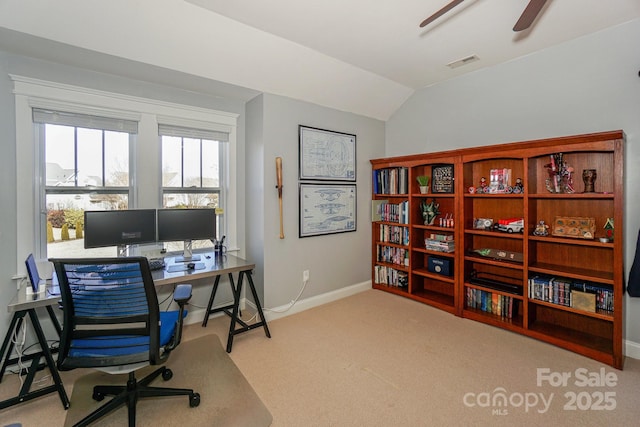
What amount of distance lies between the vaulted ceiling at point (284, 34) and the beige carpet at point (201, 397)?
2.44 metres

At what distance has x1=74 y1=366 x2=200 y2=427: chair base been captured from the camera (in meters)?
1.61

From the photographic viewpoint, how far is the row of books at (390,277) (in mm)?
3799

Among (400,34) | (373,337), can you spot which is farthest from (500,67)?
(373,337)

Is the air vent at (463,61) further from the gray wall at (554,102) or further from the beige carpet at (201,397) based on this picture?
the beige carpet at (201,397)

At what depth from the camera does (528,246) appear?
2.67 metres

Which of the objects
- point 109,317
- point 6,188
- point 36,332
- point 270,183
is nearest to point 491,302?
point 270,183

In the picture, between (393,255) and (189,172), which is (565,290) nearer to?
(393,255)

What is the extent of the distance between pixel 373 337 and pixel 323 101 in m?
2.65

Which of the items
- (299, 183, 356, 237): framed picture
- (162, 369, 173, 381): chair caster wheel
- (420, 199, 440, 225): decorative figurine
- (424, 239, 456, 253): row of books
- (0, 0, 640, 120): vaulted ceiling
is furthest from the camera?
(420, 199, 440, 225): decorative figurine

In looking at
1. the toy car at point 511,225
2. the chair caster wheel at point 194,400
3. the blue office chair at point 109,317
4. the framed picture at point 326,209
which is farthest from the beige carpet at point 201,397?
the toy car at point 511,225

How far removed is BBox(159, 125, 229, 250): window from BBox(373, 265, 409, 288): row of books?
2180mm

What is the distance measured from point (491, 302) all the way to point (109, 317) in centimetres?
327

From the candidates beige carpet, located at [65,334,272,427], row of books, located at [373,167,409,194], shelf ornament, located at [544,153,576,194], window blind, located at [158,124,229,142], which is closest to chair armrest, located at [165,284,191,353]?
beige carpet, located at [65,334,272,427]

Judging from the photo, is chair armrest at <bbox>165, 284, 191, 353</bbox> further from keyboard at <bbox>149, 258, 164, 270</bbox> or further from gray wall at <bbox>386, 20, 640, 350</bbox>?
gray wall at <bbox>386, 20, 640, 350</bbox>
